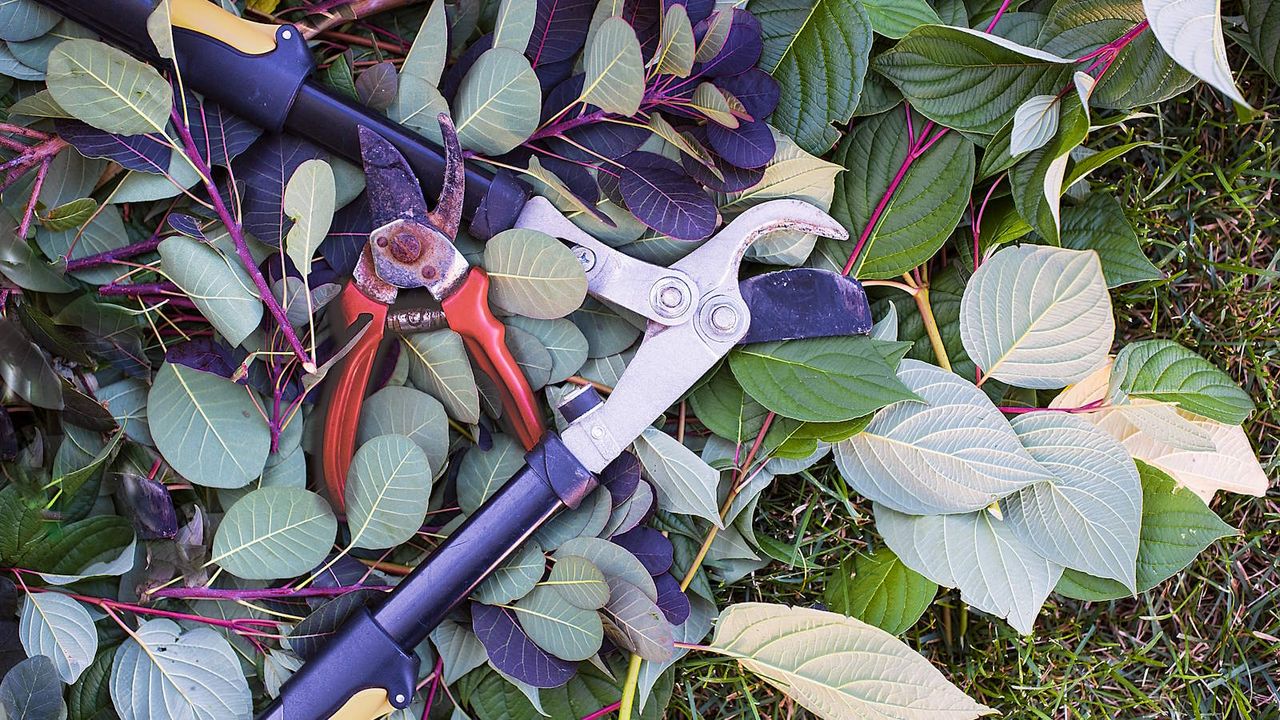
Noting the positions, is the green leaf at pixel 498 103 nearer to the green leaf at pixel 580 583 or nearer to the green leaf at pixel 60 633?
the green leaf at pixel 580 583

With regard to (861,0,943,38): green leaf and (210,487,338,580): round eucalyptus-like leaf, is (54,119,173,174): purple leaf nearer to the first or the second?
(210,487,338,580): round eucalyptus-like leaf

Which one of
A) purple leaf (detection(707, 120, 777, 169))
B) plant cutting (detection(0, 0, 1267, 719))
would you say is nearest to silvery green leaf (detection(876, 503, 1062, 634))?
plant cutting (detection(0, 0, 1267, 719))

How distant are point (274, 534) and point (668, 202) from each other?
414 millimetres

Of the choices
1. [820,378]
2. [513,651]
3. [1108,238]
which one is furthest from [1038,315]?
[513,651]

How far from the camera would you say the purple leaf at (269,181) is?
2.45 feet

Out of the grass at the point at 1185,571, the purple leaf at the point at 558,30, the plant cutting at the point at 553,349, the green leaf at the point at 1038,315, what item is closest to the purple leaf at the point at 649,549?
the plant cutting at the point at 553,349

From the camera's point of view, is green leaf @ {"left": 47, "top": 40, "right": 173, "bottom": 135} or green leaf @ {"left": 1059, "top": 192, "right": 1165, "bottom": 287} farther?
green leaf @ {"left": 1059, "top": 192, "right": 1165, "bottom": 287}

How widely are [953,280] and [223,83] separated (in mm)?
645

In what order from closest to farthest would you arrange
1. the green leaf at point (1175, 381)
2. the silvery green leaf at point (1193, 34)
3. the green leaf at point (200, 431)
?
the silvery green leaf at point (1193, 34)
the green leaf at point (200, 431)
the green leaf at point (1175, 381)

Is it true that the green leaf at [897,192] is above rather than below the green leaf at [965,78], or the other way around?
below

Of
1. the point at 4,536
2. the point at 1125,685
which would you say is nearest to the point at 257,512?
the point at 4,536

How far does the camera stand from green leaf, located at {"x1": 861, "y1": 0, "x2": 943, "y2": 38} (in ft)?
2.56

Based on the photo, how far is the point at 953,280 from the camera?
0.85 meters

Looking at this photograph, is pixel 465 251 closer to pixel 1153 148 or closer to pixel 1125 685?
pixel 1153 148
